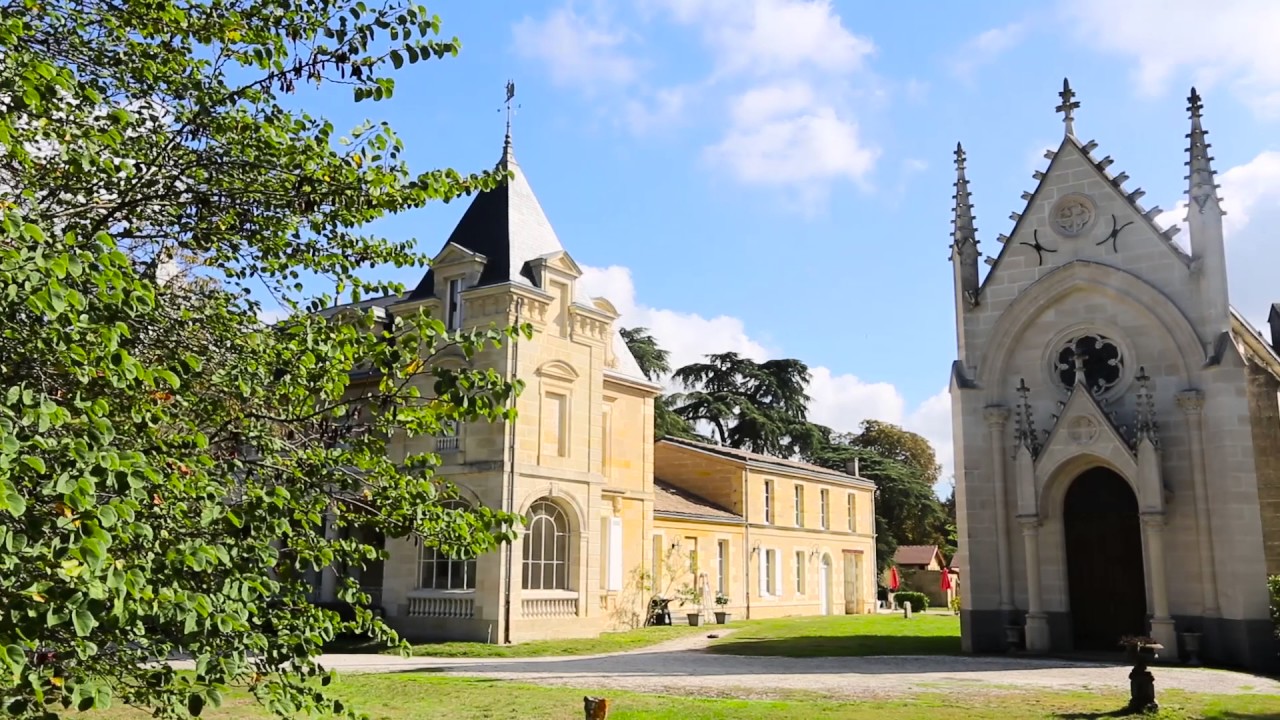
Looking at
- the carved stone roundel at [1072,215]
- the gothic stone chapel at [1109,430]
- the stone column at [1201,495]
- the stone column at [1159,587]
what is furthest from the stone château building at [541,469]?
the stone column at [1201,495]

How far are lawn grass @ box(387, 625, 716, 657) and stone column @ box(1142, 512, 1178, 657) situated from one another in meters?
10.3

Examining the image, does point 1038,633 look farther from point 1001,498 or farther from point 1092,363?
point 1092,363

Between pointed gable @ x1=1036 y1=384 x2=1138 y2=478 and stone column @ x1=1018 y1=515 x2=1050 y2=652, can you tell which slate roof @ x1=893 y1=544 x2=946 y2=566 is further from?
pointed gable @ x1=1036 y1=384 x2=1138 y2=478

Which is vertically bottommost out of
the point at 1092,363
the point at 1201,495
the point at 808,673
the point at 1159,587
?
the point at 808,673

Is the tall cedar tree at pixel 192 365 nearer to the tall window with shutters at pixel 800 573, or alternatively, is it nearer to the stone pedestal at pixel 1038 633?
the stone pedestal at pixel 1038 633

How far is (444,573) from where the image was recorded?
79.2ft

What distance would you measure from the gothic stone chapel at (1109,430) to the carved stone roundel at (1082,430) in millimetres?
20

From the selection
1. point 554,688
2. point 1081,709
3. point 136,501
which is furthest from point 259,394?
point 1081,709

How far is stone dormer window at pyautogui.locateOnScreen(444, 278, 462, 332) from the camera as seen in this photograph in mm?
24656

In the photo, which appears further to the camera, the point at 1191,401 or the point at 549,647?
the point at 549,647

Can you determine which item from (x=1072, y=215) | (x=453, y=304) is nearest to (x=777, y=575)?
(x=453, y=304)

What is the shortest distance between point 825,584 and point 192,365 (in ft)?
120

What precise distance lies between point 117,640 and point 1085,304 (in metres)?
19.1

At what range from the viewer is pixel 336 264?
273 inches
